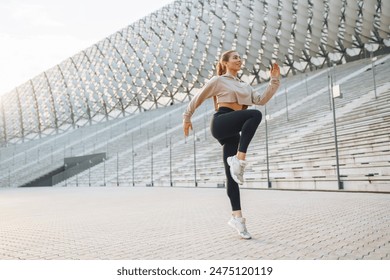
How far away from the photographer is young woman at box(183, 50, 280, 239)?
3246mm

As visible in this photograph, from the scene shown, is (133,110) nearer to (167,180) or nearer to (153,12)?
(153,12)

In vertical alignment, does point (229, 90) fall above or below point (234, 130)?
above

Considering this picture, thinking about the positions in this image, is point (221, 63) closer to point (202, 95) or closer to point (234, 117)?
point (202, 95)

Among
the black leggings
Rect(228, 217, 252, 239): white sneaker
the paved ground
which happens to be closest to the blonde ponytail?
the black leggings

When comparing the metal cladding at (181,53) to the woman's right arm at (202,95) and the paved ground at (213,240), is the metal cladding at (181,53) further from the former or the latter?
the woman's right arm at (202,95)

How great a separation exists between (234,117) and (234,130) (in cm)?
13

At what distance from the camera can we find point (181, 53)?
2174 inches

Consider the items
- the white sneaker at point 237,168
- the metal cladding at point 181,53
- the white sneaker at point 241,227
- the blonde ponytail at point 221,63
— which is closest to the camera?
the white sneaker at point 237,168

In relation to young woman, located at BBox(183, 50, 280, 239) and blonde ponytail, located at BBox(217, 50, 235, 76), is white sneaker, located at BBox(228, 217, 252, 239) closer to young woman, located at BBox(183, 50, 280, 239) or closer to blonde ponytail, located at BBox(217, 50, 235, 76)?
young woman, located at BBox(183, 50, 280, 239)

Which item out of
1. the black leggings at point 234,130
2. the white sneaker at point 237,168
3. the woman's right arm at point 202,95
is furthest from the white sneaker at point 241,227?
the woman's right arm at point 202,95

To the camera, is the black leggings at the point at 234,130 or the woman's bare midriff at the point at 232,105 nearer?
the black leggings at the point at 234,130

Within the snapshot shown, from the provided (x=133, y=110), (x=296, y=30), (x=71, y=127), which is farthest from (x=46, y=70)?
(x=296, y=30)

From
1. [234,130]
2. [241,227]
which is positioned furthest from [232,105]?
[241,227]

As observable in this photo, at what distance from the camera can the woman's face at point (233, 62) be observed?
141 inches
